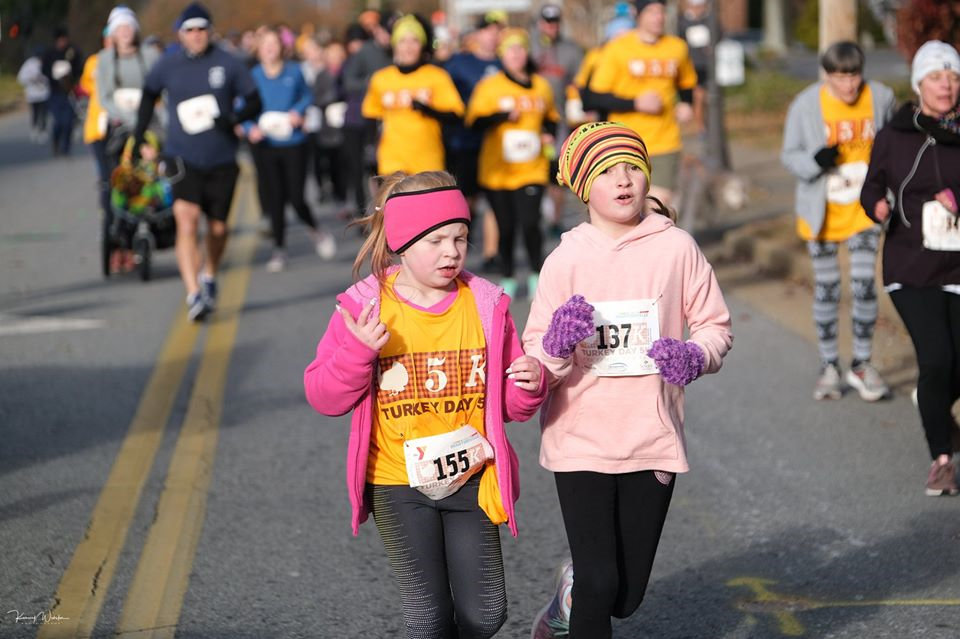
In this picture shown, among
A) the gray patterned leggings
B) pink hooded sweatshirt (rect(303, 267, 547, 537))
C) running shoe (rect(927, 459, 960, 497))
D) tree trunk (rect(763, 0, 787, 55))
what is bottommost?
tree trunk (rect(763, 0, 787, 55))

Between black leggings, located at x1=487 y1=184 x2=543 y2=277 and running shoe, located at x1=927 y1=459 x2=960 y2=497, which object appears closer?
running shoe, located at x1=927 y1=459 x2=960 y2=497

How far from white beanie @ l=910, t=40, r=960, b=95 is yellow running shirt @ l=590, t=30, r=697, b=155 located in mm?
4081

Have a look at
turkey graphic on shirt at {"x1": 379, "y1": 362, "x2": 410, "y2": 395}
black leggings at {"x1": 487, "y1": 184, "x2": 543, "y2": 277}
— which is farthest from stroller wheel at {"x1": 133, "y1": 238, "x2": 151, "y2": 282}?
turkey graphic on shirt at {"x1": 379, "y1": 362, "x2": 410, "y2": 395}

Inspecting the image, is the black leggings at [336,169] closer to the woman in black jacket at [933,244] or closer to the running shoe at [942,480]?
the woman in black jacket at [933,244]

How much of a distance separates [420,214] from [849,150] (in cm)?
430

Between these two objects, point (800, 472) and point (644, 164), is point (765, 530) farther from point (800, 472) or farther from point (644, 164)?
point (644, 164)

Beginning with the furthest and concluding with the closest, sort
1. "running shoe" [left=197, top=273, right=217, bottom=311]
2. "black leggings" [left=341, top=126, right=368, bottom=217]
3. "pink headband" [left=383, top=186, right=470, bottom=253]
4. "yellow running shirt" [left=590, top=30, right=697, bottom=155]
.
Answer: "black leggings" [left=341, top=126, right=368, bottom=217] → "running shoe" [left=197, top=273, right=217, bottom=311] → "yellow running shirt" [left=590, top=30, right=697, bottom=155] → "pink headband" [left=383, top=186, right=470, bottom=253]

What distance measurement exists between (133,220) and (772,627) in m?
8.51

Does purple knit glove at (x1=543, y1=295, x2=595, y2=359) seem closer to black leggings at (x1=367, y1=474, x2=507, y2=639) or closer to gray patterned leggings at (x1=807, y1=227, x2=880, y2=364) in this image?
black leggings at (x1=367, y1=474, x2=507, y2=639)

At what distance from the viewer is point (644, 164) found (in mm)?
4137

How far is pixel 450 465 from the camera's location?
13.0ft

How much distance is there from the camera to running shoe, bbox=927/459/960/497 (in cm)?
616

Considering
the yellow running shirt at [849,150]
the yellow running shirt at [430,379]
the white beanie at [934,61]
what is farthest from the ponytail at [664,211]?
the yellow running shirt at [849,150]

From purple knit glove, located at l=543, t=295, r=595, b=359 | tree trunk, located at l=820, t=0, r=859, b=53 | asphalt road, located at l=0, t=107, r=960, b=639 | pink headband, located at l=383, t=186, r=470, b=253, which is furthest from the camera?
tree trunk, located at l=820, t=0, r=859, b=53
